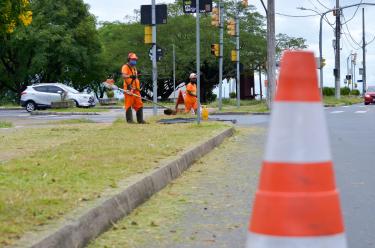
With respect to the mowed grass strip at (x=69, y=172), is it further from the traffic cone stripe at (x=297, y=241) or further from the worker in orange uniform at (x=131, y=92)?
the worker in orange uniform at (x=131, y=92)

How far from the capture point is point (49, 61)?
49.2 m

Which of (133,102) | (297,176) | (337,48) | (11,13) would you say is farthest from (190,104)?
(337,48)

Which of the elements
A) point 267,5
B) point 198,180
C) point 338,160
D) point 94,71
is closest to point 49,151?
point 198,180

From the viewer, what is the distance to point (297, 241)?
9.70 ft

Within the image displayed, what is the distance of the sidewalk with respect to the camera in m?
5.20

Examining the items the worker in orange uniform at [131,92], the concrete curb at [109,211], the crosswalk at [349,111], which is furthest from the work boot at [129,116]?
the crosswalk at [349,111]

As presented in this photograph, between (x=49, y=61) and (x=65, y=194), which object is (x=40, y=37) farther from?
(x=65, y=194)

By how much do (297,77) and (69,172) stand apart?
14.4ft

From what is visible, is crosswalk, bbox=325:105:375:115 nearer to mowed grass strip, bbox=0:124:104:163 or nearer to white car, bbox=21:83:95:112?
white car, bbox=21:83:95:112

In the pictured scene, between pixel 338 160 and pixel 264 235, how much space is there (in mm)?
7523

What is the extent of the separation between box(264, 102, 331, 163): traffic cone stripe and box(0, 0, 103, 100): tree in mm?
44380

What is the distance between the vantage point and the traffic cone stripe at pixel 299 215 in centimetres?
297

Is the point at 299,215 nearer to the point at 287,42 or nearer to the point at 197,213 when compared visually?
the point at 197,213

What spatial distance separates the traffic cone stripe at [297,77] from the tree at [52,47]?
4431 cm
